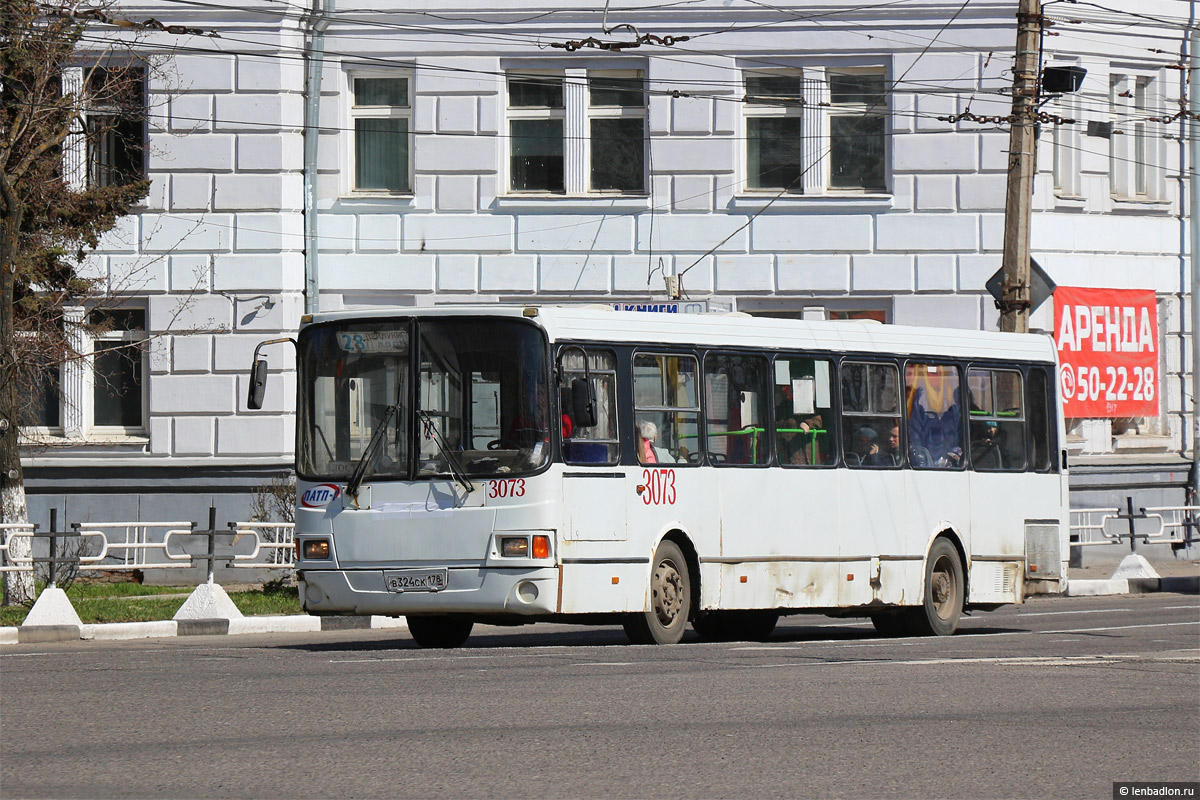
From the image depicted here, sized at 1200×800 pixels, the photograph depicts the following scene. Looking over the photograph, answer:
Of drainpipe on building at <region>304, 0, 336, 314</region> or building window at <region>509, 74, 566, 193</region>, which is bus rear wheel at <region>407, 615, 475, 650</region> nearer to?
drainpipe on building at <region>304, 0, 336, 314</region>

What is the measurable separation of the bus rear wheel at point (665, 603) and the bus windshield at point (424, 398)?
1562 mm

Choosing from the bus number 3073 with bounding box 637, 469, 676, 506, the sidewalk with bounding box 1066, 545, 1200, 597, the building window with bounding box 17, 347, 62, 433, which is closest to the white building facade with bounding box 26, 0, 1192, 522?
the building window with bounding box 17, 347, 62, 433

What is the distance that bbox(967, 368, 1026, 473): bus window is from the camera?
19.2 m

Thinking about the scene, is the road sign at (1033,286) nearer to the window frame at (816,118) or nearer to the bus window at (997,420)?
the bus window at (997,420)

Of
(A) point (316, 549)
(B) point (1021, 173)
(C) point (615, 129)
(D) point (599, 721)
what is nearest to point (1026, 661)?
(D) point (599, 721)

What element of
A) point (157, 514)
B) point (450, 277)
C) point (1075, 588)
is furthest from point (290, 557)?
point (1075, 588)

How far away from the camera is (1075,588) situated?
2536cm

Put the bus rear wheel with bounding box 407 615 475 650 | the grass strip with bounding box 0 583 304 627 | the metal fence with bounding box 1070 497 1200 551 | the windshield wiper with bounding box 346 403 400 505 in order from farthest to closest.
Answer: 1. the metal fence with bounding box 1070 497 1200 551
2. the grass strip with bounding box 0 583 304 627
3. the bus rear wheel with bounding box 407 615 475 650
4. the windshield wiper with bounding box 346 403 400 505

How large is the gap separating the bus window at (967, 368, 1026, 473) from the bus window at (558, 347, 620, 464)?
Result: 16.3 ft

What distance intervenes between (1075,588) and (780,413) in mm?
9538

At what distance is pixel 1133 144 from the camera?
30.1 m

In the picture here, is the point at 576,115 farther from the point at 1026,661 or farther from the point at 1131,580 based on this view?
the point at 1026,661

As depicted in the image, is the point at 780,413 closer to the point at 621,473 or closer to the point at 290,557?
the point at 621,473

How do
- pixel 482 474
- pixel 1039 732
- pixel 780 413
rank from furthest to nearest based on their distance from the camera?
pixel 780 413 < pixel 482 474 < pixel 1039 732
